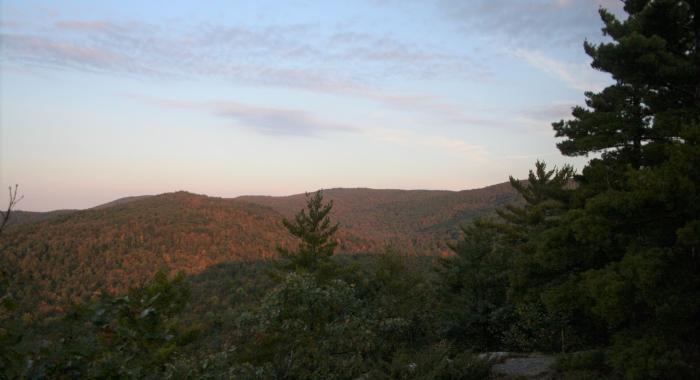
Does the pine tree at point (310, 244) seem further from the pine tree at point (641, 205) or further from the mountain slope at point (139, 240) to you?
the mountain slope at point (139, 240)

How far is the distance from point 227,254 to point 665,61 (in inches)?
3797

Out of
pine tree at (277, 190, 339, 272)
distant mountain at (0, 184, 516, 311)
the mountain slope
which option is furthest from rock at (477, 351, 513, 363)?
the mountain slope

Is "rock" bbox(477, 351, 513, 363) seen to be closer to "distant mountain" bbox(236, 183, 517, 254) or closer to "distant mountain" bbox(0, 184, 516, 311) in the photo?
"distant mountain" bbox(0, 184, 516, 311)

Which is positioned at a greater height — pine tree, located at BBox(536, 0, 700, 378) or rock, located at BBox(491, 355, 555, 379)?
pine tree, located at BBox(536, 0, 700, 378)

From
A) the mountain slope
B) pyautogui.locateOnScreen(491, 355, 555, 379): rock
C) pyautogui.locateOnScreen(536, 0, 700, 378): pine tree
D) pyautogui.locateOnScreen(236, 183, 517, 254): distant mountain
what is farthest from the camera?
pyautogui.locateOnScreen(236, 183, 517, 254): distant mountain

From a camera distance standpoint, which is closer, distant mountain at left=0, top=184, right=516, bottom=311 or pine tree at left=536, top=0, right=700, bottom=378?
pine tree at left=536, top=0, right=700, bottom=378

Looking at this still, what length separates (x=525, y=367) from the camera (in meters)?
9.21

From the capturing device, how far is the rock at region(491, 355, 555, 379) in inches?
338

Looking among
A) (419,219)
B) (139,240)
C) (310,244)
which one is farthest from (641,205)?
(419,219)

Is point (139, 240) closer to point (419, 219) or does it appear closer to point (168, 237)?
point (168, 237)

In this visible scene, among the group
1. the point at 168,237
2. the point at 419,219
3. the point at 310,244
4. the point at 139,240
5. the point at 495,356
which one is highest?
the point at 310,244

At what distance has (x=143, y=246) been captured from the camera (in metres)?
96.9

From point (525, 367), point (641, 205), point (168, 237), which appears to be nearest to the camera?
point (641, 205)

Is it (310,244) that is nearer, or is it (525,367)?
(525,367)
